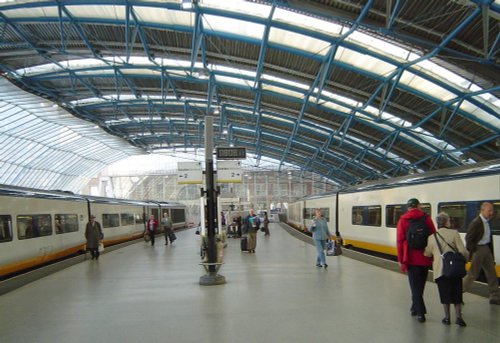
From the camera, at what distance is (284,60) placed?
24406mm

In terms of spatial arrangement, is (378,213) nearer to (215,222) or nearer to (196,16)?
(215,222)

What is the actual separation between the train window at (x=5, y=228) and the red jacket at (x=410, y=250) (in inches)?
434

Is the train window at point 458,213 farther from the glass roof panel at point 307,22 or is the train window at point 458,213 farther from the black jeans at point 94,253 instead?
the black jeans at point 94,253

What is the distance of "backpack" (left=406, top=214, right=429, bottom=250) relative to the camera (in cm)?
664

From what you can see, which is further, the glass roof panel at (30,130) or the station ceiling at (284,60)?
the glass roof panel at (30,130)

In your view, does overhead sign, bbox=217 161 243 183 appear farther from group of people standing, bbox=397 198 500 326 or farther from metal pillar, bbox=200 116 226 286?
group of people standing, bbox=397 198 500 326

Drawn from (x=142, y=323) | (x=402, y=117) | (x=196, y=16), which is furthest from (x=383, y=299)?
(x=402, y=117)

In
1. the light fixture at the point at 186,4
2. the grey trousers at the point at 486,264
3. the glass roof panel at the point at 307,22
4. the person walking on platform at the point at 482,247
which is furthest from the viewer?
the glass roof panel at the point at 307,22

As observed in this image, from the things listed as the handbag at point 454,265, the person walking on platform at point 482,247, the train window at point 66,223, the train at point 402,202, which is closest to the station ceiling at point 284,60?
the train at point 402,202

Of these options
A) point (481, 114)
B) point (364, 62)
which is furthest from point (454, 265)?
point (481, 114)

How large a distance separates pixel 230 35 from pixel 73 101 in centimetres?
1851

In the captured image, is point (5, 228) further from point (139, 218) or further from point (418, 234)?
point (139, 218)

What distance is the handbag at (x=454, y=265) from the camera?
6.17 m

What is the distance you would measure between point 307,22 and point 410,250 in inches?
607
